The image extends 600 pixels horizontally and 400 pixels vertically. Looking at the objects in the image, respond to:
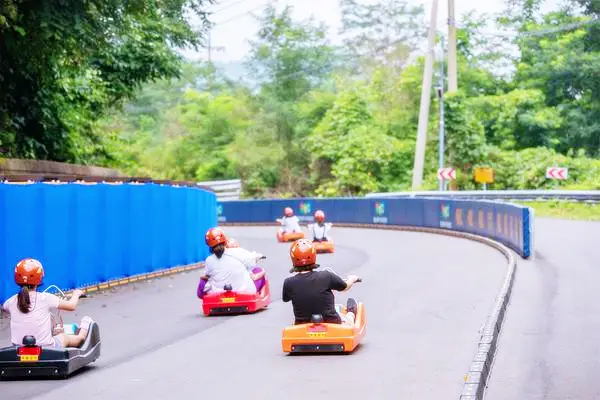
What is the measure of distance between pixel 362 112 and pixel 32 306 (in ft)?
212

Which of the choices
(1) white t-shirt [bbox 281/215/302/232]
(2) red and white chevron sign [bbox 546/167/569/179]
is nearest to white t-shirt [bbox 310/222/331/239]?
(1) white t-shirt [bbox 281/215/302/232]

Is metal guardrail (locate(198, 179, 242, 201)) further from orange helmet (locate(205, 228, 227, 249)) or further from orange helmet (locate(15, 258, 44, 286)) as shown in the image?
orange helmet (locate(15, 258, 44, 286))

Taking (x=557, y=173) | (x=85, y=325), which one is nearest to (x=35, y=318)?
(x=85, y=325)

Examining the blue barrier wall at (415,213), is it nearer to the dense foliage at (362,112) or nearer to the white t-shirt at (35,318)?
the dense foliage at (362,112)

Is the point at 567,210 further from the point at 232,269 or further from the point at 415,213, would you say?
the point at 232,269

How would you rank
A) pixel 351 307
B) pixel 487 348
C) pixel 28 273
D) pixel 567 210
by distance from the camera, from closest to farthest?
1. pixel 28 273
2. pixel 487 348
3. pixel 351 307
4. pixel 567 210

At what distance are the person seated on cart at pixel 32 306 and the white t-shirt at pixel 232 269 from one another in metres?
5.27

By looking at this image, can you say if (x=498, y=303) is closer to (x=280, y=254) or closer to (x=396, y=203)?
(x=280, y=254)

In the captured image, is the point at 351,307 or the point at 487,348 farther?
the point at 351,307

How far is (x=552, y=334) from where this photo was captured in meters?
13.9

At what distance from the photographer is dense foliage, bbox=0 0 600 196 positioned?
62062mm

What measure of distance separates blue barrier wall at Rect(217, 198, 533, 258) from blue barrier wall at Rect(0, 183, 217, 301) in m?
8.45

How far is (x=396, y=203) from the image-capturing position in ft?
146

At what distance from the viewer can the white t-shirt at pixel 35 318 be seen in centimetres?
1092
